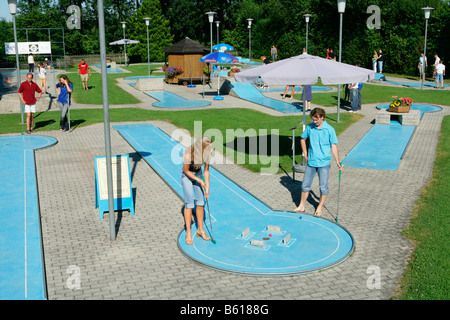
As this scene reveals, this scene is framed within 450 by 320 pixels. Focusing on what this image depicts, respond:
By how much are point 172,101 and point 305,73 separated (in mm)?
14879

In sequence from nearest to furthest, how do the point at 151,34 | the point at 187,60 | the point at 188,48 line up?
the point at 188,48 < the point at 187,60 < the point at 151,34

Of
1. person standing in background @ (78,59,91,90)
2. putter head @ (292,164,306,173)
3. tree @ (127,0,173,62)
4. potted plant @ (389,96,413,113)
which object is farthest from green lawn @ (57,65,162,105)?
tree @ (127,0,173,62)

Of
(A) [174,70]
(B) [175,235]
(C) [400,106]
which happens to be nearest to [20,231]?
(B) [175,235]

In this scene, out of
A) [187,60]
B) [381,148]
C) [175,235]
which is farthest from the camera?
[187,60]

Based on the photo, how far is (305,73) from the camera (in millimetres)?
10734

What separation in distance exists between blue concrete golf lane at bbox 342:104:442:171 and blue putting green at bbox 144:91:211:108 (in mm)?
9061

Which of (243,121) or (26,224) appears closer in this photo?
(26,224)

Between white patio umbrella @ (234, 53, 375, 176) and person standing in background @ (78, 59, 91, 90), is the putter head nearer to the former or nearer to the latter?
white patio umbrella @ (234, 53, 375, 176)

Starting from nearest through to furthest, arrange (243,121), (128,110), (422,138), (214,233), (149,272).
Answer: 1. (149,272)
2. (214,233)
3. (422,138)
4. (243,121)
5. (128,110)

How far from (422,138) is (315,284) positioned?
10.9 meters

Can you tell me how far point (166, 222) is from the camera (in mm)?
8938

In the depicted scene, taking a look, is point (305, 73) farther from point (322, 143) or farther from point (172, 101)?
point (172, 101)
